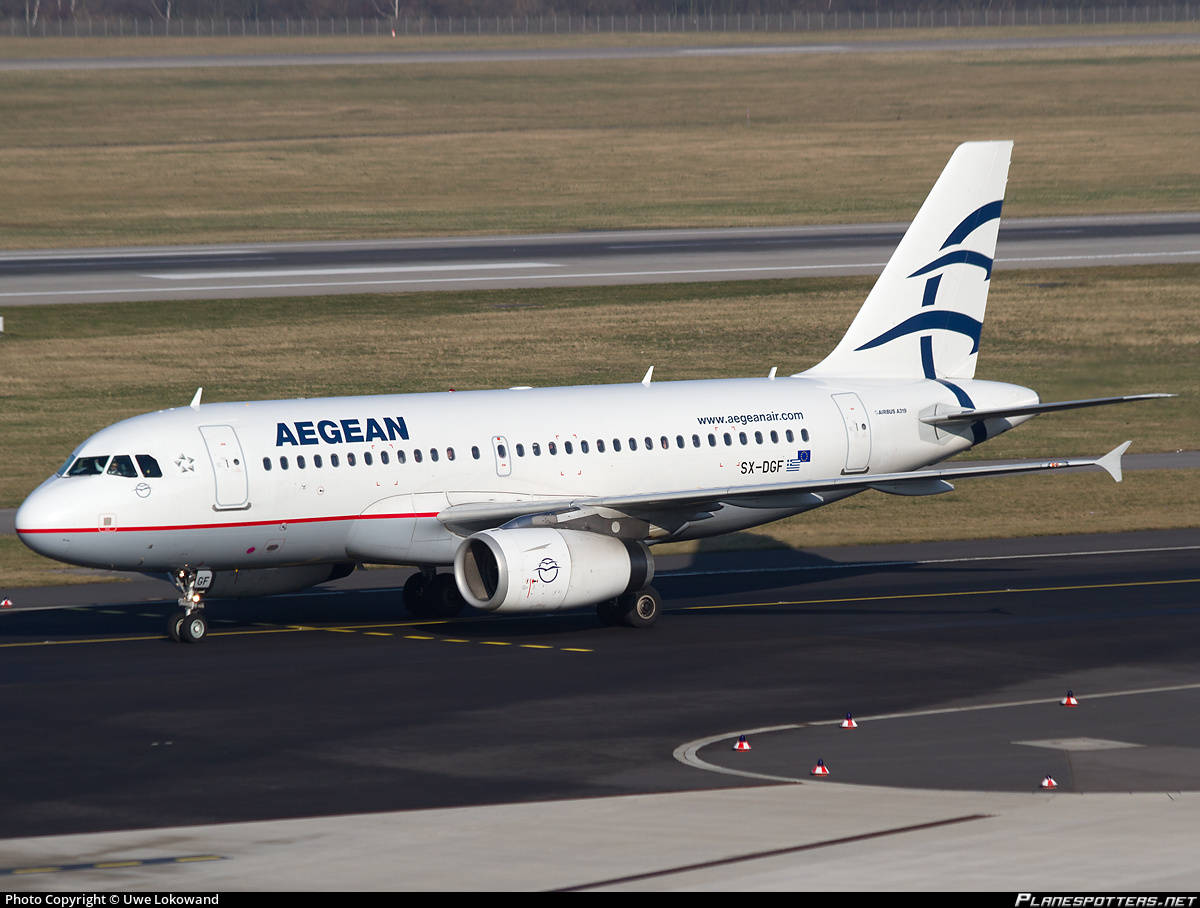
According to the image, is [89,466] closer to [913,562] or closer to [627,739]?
[627,739]

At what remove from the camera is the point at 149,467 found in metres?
37.5

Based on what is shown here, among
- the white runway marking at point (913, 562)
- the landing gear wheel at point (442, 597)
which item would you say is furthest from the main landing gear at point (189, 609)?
the white runway marking at point (913, 562)

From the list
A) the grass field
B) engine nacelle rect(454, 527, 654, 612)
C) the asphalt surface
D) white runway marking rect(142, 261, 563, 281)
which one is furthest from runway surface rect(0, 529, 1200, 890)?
the grass field

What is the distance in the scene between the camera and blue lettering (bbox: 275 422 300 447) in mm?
38625

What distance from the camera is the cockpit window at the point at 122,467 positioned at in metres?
37.4

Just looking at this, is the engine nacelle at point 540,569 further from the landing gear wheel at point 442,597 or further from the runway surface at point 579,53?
the runway surface at point 579,53

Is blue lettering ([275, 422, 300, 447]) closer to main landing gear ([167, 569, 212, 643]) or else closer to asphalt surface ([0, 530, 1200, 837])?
main landing gear ([167, 569, 212, 643])

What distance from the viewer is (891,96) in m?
152

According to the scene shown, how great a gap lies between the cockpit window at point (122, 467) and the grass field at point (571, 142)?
2497 inches

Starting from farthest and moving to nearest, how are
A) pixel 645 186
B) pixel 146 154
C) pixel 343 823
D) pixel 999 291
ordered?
pixel 146 154
pixel 645 186
pixel 999 291
pixel 343 823

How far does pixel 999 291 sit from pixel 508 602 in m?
48.7

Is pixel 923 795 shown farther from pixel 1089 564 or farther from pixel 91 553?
pixel 1089 564

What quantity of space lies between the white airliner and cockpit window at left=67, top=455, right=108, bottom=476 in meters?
0.04

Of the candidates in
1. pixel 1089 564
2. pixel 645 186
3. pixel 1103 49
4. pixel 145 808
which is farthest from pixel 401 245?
pixel 1103 49
